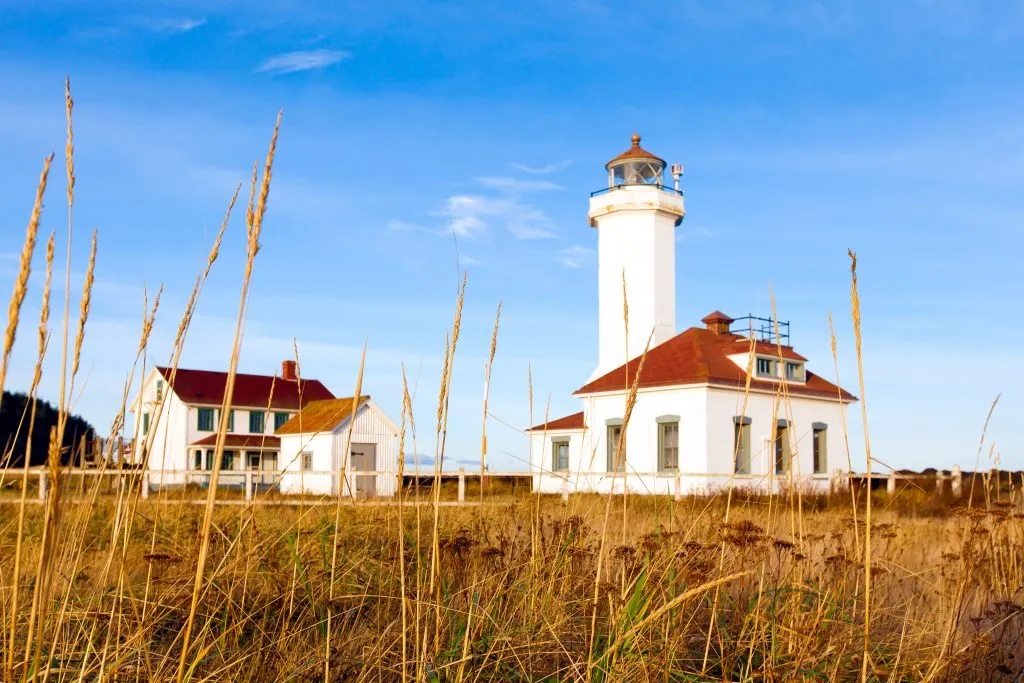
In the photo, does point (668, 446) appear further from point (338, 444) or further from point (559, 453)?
point (338, 444)

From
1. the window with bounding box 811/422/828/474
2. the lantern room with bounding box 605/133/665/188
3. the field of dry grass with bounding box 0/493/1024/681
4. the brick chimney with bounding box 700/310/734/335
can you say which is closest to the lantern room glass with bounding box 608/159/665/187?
the lantern room with bounding box 605/133/665/188

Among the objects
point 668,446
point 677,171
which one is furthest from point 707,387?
point 677,171

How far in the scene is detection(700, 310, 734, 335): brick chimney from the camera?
81.0ft

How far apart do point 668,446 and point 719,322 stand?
5.05 meters

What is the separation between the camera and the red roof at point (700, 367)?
20.7m

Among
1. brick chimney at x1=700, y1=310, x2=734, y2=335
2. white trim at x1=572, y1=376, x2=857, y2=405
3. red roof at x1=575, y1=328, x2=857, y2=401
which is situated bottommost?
white trim at x1=572, y1=376, x2=857, y2=405

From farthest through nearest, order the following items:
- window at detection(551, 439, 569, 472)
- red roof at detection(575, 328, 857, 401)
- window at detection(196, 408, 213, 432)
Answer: window at detection(196, 408, 213, 432) < window at detection(551, 439, 569, 472) < red roof at detection(575, 328, 857, 401)

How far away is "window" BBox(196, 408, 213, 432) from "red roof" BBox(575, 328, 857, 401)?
16758 mm

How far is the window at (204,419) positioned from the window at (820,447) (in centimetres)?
2216

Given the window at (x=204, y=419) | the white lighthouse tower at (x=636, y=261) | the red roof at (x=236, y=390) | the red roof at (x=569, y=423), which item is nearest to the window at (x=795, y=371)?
the white lighthouse tower at (x=636, y=261)

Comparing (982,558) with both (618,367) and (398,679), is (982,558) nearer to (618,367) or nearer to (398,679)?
(398,679)

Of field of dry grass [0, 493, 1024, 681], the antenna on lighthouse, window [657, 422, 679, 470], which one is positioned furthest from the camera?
the antenna on lighthouse

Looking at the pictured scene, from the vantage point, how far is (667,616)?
2738mm

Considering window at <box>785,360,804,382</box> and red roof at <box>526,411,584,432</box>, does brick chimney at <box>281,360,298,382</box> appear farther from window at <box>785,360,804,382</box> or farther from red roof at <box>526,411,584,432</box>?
window at <box>785,360,804,382</box>
